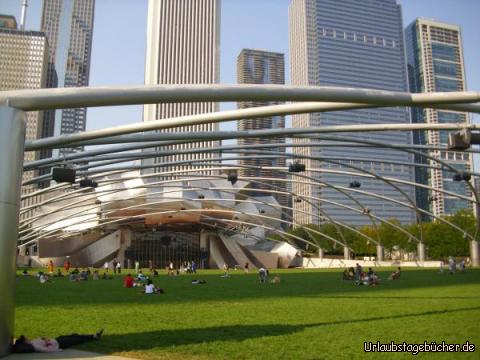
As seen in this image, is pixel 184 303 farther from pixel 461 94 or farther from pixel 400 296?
pixel 461 94

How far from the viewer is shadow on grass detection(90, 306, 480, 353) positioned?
8570 mm

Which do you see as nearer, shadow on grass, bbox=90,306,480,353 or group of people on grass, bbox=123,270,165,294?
shadow on grass, bbox=90,306,480,353

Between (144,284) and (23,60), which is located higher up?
(23,60)

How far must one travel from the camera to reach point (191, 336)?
372 inches

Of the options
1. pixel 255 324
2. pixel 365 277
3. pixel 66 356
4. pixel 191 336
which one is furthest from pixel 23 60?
pixel 66 356

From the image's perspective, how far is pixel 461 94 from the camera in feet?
34.8

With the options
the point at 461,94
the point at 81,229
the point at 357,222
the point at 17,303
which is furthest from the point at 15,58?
the point at 461,94

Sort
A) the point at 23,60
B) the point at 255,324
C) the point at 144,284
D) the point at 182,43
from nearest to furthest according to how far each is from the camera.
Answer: the point at 255,324
the point at 144,284
the point at 23,60
the point at 182,43

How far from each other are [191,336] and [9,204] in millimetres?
4381

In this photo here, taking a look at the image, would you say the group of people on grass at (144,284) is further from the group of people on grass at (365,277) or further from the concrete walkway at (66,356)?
the concrete walkway at (66,356)

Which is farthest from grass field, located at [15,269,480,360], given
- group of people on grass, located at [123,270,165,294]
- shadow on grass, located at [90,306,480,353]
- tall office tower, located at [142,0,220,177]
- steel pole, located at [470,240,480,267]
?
tall office tower, located at [142,0,220,177]

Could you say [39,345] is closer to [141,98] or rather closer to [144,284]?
[141,98]

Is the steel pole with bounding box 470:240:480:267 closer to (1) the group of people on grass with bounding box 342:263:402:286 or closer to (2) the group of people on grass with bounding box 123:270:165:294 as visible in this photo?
(1) the group of people on grass with bounding box 342:263:402:286

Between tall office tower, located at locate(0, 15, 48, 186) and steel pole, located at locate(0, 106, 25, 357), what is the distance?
419 ft
